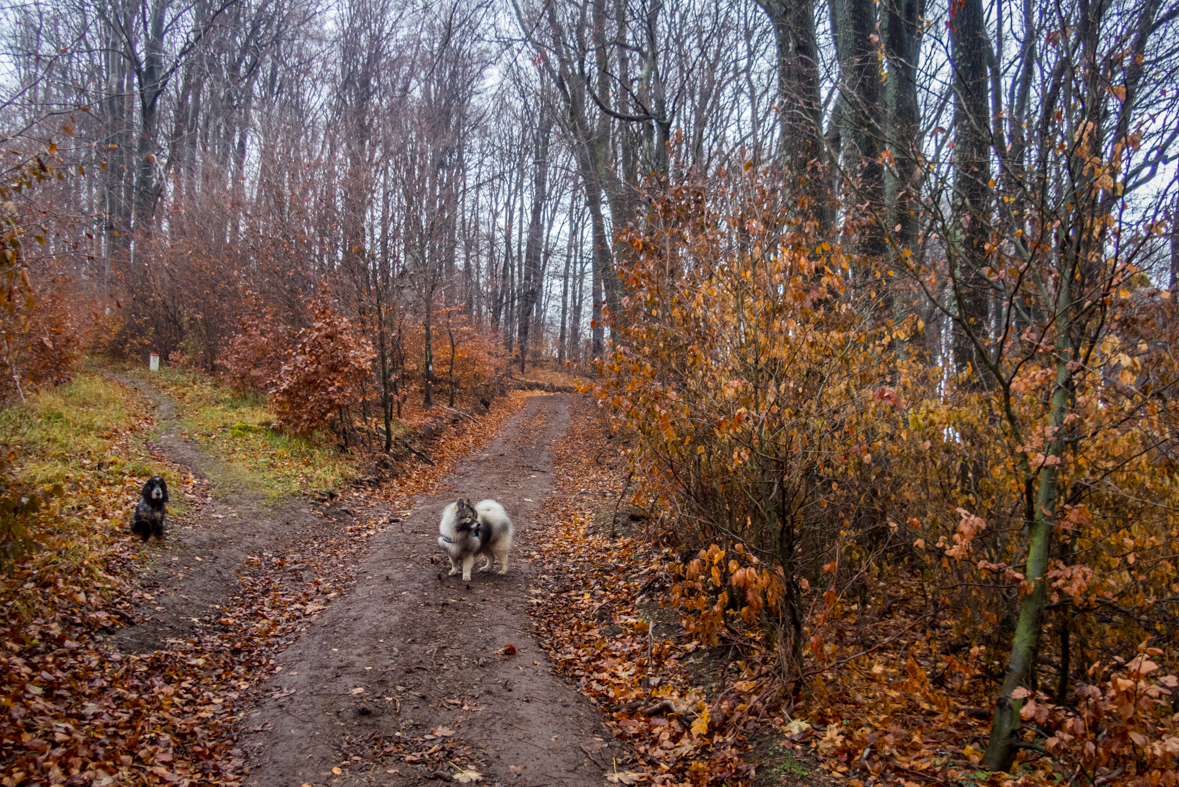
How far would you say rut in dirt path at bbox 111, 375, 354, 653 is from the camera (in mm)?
6297

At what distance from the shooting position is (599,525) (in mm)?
10852

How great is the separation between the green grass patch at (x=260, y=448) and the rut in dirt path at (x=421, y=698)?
381 centimetres

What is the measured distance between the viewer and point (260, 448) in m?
12.8

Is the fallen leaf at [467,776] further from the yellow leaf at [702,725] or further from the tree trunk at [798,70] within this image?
the tree trunk at [798,70]

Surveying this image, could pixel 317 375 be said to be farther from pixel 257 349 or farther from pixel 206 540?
pixel 206 540

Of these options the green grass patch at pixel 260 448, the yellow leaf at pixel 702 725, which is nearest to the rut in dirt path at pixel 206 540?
the green grass patch at pixel 260 448

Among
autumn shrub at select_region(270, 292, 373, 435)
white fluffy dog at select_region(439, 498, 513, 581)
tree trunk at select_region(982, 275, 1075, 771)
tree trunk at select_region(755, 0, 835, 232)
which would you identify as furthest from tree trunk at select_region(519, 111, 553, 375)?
tree trunk at select_region(982, 275, 1075, 771)

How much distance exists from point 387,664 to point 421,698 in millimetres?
655

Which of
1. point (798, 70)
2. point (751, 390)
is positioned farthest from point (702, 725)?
point (798, 70)

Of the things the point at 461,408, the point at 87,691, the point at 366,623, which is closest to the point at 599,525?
the point at 366,623

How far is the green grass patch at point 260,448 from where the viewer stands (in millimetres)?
11453

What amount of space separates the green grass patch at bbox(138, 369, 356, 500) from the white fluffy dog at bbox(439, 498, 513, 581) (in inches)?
170

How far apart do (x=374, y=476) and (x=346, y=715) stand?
8.82 metres

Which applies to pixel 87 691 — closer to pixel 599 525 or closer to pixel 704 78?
pixel 599 525
